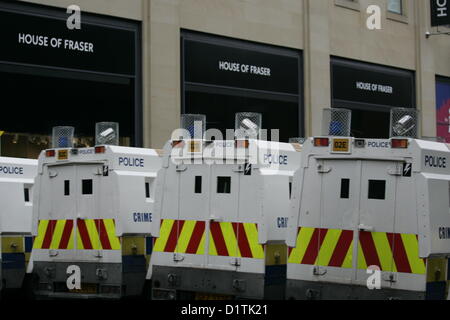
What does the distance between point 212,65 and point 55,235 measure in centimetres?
995

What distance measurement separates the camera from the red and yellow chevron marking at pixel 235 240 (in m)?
11.1

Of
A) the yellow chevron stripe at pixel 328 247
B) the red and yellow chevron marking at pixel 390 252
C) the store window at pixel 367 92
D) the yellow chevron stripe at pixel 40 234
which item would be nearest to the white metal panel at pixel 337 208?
the yellow chevron stripe at pixel 328 247

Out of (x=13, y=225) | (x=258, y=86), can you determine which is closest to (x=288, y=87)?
(x=258, y=86)

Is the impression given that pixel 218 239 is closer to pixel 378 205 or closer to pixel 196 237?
pixel 196 237

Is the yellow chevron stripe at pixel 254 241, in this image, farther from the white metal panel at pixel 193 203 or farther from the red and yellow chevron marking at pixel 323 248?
the white metal panel at pixel 193 203

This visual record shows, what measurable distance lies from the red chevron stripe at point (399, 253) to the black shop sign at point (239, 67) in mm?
12584

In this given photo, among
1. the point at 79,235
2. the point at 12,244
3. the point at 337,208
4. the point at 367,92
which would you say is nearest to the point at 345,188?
the point at 337,208

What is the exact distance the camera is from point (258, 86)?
2366cm

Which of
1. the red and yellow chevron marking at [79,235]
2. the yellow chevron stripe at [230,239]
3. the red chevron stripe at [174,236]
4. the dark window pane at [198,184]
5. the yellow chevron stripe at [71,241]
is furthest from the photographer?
the yellow chevron stripe at [71,241]

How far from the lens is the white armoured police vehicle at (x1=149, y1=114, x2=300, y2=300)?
11164 millimetres

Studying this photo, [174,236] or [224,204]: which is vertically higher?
[224,204]

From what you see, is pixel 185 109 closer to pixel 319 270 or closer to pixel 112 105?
pixel 112 105

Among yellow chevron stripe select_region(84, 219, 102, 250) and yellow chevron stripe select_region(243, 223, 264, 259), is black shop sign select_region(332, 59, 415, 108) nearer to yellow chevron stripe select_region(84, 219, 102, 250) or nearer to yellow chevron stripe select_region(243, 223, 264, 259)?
yellow chevron stripe select_region(84, 219, 102, 250)

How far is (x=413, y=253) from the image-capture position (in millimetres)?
9688
